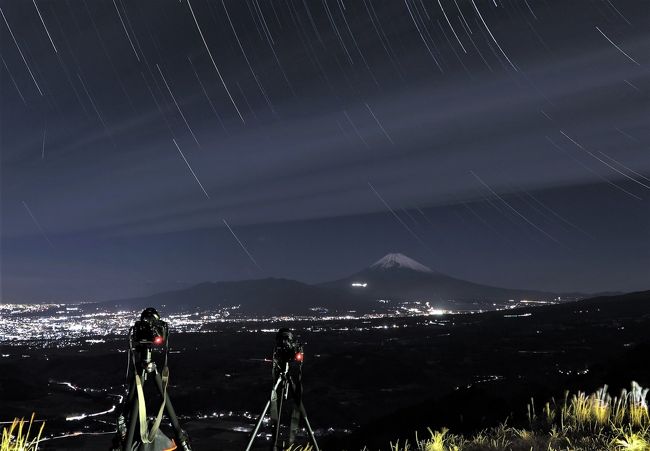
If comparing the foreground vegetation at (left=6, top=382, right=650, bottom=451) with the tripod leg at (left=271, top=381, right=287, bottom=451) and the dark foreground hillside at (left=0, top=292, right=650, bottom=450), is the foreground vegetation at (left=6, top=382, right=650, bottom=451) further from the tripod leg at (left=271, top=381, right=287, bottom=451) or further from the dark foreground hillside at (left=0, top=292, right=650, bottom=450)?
the dark foreground hillside at (left=0, top=292, right=650, bottom=450)

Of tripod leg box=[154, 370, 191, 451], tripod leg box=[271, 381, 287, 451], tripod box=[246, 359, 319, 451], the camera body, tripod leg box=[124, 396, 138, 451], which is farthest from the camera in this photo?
tripod box=[246, 359, 319, 451]

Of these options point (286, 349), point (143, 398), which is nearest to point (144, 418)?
point (143, 398)

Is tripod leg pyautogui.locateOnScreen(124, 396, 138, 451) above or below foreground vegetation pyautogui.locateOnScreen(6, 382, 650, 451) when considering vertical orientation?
above

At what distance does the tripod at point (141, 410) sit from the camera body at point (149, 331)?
0.15ft

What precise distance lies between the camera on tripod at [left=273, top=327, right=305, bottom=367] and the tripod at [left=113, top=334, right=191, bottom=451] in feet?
3.81

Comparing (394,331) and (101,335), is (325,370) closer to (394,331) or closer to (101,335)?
(394,331)

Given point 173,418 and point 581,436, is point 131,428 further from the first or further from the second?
point 581,436

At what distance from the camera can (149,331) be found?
15.1 feet

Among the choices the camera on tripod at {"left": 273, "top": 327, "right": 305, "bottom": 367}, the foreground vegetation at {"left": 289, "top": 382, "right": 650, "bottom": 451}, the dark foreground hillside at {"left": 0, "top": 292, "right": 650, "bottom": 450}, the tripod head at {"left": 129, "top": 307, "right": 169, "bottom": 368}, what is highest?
the tripod head at {"left": 129, "top": 307, "right": 169, "bottom": 368}

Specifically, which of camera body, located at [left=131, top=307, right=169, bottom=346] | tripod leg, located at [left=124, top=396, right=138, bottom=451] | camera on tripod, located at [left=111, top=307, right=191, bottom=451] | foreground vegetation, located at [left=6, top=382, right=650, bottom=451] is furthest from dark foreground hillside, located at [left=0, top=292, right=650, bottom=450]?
tripod leg, located at [left=124, top=396, right=138, bottom=451]

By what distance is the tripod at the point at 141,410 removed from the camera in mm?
4277

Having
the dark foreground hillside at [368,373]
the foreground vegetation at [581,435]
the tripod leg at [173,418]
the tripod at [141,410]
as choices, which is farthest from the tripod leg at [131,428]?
the dark foreground hillside at [368,373]

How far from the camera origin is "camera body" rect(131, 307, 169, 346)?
4.59m

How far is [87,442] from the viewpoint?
171 ft
